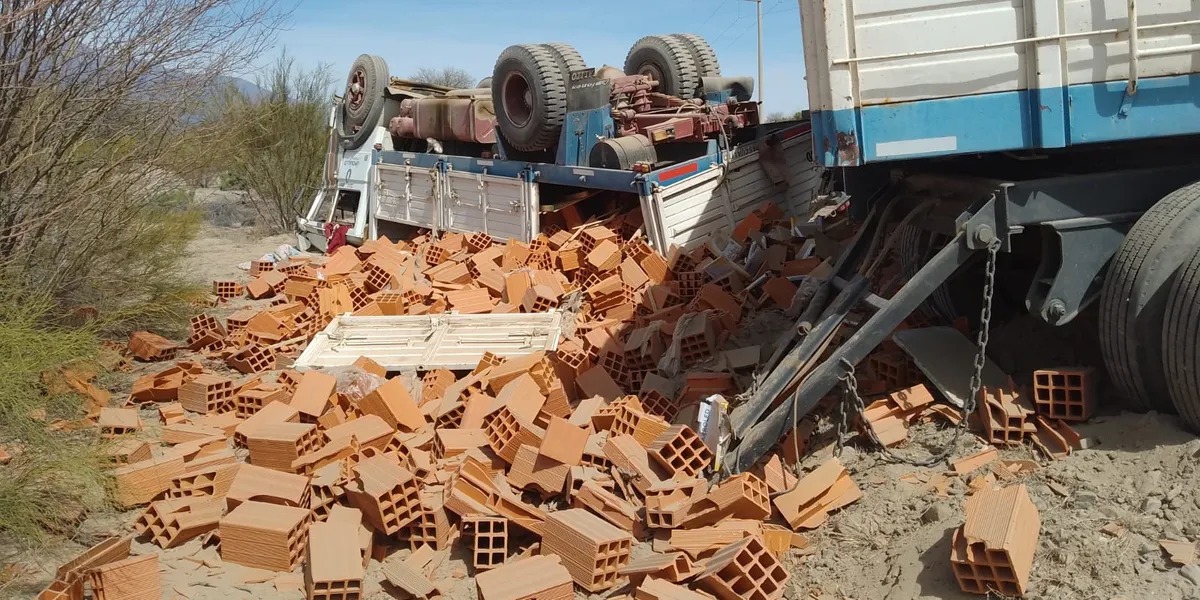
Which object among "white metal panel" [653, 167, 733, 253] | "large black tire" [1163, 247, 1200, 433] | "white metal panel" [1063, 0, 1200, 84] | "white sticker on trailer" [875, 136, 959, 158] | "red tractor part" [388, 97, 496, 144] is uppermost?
"red tractor part" [388, 97, 496, 144]

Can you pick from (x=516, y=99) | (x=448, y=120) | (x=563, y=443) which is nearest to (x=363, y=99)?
(x=448, y=120)

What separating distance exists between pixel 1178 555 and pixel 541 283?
6008 millimetres

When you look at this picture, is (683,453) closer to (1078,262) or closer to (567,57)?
(1078,262)

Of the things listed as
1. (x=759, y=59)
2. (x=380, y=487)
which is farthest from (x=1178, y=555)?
(x=759, y=59)

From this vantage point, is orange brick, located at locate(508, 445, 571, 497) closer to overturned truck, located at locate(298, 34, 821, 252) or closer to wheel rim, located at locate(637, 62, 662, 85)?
overturned truck, located at locate(298, 34, 821, 252)

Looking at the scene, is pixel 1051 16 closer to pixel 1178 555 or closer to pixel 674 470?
pixel 1178 555

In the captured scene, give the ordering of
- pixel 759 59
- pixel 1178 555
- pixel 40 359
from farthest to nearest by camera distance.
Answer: pixel 759 59 < pixel 40 359 < pixel 1178 555

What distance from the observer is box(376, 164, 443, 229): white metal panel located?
11.9 m

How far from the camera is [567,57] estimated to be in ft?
33.7

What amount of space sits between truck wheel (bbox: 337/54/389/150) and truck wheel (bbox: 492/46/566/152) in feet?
11.3

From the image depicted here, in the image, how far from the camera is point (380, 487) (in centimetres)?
474

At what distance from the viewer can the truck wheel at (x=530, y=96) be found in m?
10.1

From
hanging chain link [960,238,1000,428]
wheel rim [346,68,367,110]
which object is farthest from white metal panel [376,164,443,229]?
hanging chain link [960,238,1000,428]

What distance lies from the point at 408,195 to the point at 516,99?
7.89ft
